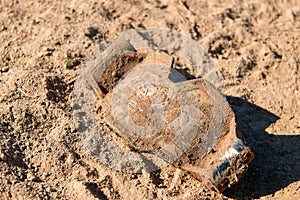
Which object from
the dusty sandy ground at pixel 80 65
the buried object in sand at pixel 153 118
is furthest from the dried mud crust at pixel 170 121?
the dusty sandy ground at pixel 80 65

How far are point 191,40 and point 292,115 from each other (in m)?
1.16

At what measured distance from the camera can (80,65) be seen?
513cm

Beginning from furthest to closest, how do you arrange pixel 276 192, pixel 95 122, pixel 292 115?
pixel 292 115, pixel 95 122, pixel 276 192

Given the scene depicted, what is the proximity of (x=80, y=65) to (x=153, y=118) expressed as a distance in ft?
3.34

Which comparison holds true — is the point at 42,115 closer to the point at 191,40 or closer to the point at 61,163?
the point at 61,163

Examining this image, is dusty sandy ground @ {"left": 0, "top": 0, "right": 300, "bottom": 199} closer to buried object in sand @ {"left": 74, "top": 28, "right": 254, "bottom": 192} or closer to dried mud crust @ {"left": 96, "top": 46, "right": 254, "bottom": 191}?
buried object in sand @ {"left": 74, "top": 28, "right": 254, "bottom": 192}

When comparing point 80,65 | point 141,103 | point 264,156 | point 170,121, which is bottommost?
point 264,156

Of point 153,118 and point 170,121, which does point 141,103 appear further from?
point 170,121

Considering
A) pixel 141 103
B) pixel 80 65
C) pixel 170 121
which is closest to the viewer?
pixel 170 121

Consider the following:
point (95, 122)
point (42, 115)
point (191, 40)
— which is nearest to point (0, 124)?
point (42, 115)

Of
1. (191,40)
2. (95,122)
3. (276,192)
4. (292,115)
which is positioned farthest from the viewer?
(191,40)

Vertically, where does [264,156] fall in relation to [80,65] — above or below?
below

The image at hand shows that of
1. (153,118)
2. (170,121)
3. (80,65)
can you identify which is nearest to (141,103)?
(153,118)

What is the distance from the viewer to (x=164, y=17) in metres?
5.71
